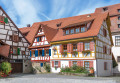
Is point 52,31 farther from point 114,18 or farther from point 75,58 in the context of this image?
point 114,18

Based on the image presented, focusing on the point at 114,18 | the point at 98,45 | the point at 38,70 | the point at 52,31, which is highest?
the point at 114,18

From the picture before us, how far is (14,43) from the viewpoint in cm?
2602

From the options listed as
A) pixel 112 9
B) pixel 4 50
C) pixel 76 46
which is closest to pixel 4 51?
pixel 4 50

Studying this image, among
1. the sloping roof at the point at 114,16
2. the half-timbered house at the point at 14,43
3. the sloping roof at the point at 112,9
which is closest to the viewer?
the half-timbered house at the point at 14,43

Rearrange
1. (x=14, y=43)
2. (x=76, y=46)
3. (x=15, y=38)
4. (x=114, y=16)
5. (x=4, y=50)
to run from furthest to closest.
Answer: (x=114, y=16)
(x=15, y=38)
(x=14, y=43)
(x=76, y=46)
(x=4, y=50)

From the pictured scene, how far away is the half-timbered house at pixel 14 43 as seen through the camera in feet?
81.6

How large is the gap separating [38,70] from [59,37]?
6549 mm

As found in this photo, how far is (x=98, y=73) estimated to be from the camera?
2038 cm

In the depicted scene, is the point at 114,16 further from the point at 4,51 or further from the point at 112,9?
the point at 4,51

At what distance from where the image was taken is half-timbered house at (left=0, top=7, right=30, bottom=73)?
81.6ft

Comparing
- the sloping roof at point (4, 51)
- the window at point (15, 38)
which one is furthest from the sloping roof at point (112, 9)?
the sloping roof at point (4, 51)

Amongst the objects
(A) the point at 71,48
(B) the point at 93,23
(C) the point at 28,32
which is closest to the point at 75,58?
(A) the point at 71,48

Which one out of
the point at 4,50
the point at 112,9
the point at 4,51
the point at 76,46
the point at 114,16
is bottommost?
the point at 4,51

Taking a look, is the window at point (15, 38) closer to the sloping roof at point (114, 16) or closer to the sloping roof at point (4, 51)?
the sloping roof at point (4, 51)
